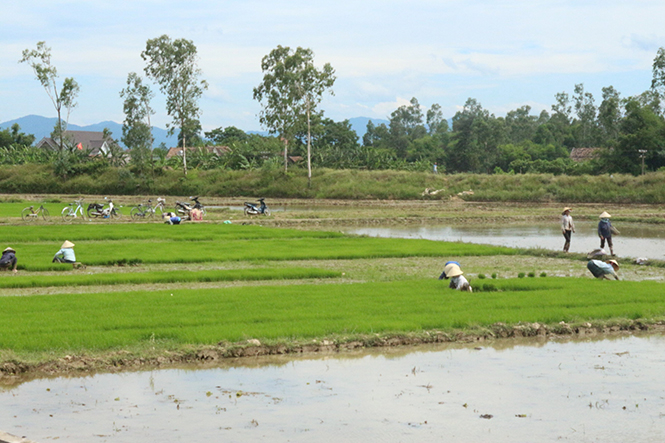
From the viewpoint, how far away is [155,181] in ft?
186

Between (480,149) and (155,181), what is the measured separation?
32.7 meters

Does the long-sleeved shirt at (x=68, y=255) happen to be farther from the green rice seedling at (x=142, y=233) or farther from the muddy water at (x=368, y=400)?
the muddy water at (x=368, y=400)

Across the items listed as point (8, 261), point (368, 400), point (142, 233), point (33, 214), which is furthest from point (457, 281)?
point (33, 214)

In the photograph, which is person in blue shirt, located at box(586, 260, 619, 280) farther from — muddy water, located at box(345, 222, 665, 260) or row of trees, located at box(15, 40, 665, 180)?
row of trees, located at box(15, 40, 665, 180)

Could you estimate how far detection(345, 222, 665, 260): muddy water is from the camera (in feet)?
72.2

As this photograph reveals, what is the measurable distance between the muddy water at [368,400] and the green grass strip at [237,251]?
31.6 feet

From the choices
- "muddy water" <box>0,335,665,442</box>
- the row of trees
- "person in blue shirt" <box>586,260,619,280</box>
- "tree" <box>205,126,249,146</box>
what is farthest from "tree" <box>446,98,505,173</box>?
"muddy water" <box>0,335,665,442</box>

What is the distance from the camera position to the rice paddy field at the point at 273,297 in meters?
9.16

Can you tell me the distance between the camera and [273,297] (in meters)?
12.1

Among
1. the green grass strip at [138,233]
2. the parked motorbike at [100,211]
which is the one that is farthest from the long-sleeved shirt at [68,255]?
the parked motorbike at [100,211]

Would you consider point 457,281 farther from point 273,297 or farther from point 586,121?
point 586,121

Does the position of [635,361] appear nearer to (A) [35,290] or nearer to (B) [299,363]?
(B) [299,363]

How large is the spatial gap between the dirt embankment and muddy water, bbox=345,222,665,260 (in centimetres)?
1045

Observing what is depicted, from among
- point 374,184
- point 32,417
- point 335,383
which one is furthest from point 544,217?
point 32,417
